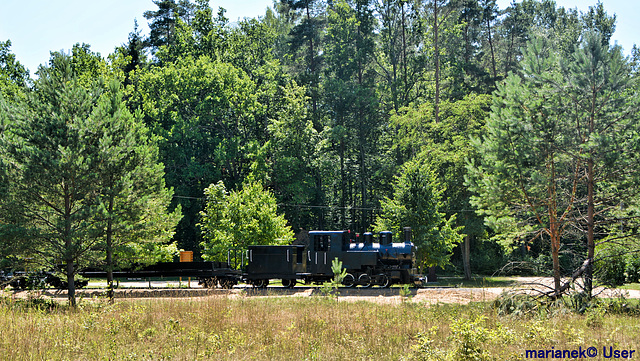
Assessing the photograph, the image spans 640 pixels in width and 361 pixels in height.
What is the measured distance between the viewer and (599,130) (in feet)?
62.4

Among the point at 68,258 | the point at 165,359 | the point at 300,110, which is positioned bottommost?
the point at 165,359

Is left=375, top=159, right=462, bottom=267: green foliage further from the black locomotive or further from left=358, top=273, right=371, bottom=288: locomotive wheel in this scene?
left=358, top=273, right=371, bottom=288: locomotive wheel

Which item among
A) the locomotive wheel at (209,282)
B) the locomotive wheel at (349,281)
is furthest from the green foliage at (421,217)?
the locomotive wheel at (209,282)

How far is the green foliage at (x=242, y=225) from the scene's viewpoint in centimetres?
3344

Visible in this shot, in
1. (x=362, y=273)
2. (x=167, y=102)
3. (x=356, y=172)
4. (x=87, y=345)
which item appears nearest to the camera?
(x=87, y=345)

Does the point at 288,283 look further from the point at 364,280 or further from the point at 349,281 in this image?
the point at 364,280

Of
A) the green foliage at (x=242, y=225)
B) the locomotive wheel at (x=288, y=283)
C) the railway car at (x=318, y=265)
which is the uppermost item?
the green foliage at (x=242, y=225)

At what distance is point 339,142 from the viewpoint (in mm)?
58250

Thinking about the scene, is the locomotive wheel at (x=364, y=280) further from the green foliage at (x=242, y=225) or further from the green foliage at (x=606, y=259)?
the green foliage at (x=606, y=259)

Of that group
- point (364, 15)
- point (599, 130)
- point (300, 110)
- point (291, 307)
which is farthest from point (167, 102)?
point (599, 130)

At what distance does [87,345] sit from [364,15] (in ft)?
187

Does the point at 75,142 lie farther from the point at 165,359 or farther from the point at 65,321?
the point at 165,359

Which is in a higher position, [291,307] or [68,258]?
[68,258]

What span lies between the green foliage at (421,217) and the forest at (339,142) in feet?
0.42
